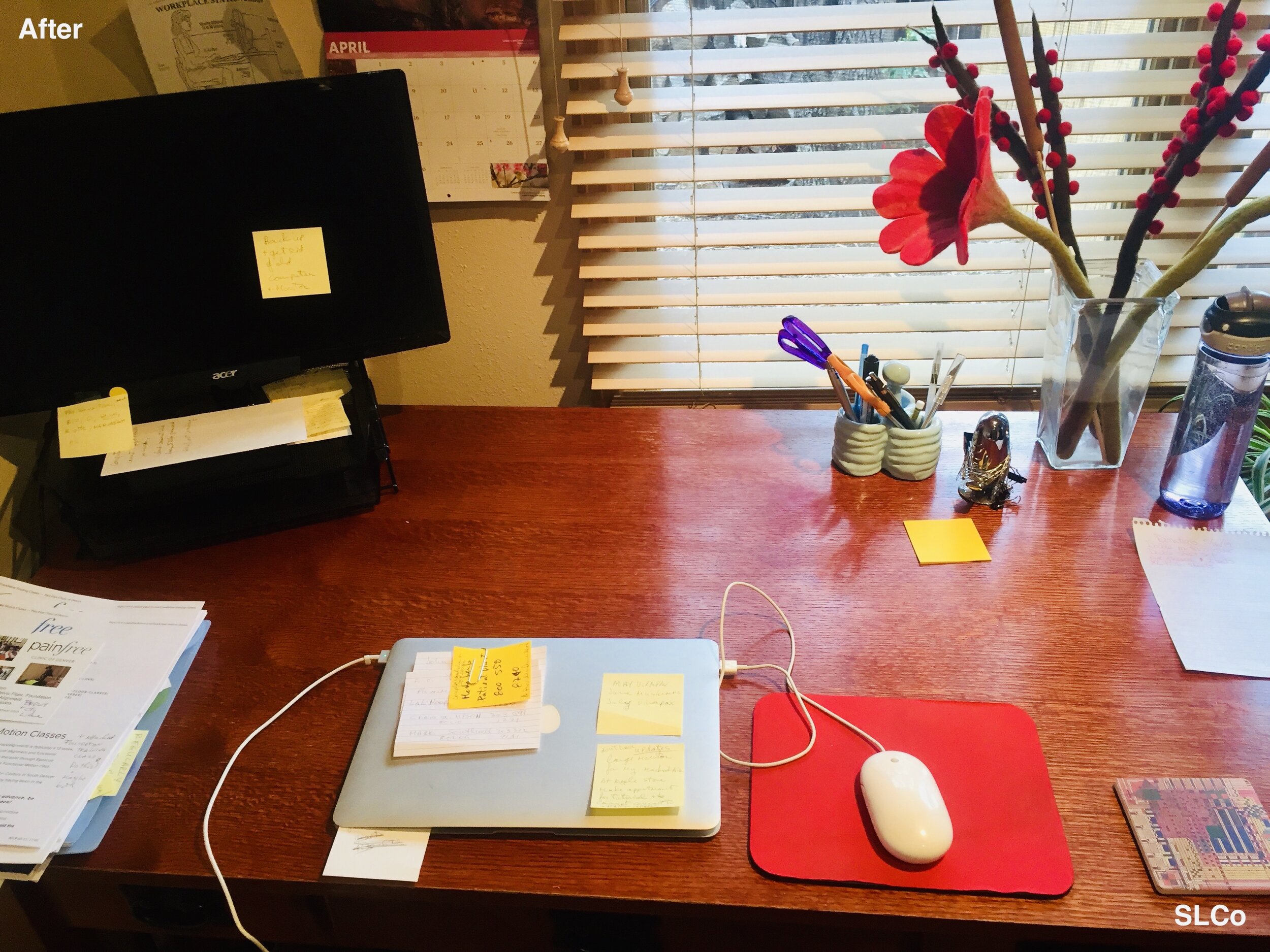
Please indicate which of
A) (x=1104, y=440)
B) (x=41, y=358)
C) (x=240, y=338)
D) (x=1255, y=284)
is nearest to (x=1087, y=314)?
(x=1104, y=440)

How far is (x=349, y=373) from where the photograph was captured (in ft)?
3.83

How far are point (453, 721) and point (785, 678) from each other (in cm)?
31

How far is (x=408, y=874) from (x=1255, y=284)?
1378 mm

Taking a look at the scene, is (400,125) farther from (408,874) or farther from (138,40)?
(408,874)

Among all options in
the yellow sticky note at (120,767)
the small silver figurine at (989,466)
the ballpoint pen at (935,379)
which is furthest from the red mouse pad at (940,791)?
the yellow sticky note at (120,767)

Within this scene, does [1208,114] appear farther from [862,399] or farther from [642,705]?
[642,705]

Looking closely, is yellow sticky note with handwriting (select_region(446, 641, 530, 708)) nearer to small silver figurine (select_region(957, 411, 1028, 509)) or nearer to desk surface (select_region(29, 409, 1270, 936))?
desk surface (select_region(29, 409, 1270, 936))

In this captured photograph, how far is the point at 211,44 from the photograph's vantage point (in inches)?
47.2

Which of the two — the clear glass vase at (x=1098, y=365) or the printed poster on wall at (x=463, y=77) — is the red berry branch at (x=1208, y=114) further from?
the printed poster on wall at (x=463, y=77)

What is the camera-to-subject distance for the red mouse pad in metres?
0.68

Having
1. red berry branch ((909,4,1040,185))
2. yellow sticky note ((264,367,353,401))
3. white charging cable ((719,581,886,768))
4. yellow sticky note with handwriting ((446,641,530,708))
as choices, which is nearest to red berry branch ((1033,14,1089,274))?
red berry branch ((909,4,1040,185))

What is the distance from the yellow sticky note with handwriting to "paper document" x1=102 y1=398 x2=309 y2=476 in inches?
15.1

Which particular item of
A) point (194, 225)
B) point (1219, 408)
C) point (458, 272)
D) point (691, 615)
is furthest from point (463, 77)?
point (1219, 408)

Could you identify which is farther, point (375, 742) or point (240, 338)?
point (240, 338)
